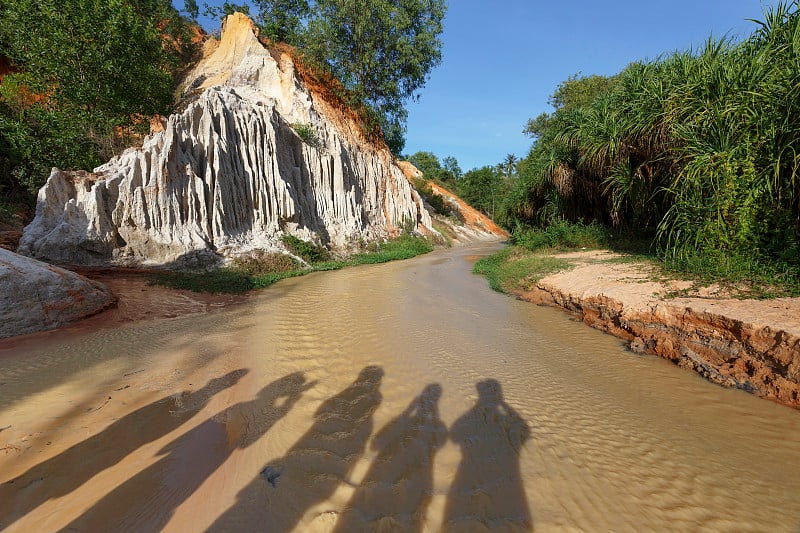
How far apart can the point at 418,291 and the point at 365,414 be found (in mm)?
6208

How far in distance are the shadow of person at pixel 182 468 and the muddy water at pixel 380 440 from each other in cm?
1

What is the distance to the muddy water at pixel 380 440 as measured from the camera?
2.06m

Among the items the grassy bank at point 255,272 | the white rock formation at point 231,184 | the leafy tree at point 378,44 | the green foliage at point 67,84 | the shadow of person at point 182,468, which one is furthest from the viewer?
the leafy tree at point 378,44

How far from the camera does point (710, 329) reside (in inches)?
160

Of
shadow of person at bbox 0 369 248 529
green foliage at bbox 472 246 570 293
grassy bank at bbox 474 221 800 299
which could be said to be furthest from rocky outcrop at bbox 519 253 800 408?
shadow of person at bbox 0 369 248 529

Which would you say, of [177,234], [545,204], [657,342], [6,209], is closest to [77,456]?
[657,342]

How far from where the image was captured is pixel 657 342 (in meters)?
4.52

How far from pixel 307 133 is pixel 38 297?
49.7ft

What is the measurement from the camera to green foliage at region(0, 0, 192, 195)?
40.1 feet

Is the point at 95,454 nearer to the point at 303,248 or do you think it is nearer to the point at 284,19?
the point at 303,248

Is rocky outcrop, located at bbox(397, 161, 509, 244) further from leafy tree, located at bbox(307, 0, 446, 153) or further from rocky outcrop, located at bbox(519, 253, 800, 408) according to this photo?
rocky outcrop, located at bbox(519, 253, 800, 408)

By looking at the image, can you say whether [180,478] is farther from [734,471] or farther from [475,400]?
[734,471]

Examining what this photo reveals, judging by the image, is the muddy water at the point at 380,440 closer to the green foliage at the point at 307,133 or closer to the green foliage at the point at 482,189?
the green foliage at the point at 307,133

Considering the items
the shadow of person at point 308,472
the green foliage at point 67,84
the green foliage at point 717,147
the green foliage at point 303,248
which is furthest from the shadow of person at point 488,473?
the green foliage at point 67,84
